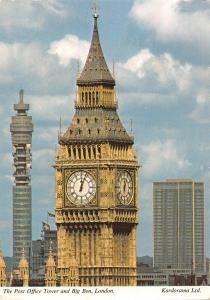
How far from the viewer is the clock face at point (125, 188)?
17462 centimetres

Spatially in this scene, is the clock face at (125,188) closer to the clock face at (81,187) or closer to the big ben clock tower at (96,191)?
the big ben clock tower at (96,191)

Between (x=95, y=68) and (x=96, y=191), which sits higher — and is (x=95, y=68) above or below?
above

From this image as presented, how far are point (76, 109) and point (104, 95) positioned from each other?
2.13 m

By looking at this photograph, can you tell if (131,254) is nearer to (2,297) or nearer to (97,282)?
(97,282)

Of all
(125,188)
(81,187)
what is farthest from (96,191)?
(125,188)

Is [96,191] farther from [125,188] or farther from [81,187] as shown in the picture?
[125,188]

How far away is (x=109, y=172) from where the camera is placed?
17362cm

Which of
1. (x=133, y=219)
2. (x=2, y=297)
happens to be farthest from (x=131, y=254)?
(x=2, y=297)

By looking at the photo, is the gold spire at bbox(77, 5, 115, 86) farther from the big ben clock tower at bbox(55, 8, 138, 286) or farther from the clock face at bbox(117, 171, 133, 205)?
the clock face at bbox(117, 171, 133, 205)

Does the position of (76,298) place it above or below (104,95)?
below

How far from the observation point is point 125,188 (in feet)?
575

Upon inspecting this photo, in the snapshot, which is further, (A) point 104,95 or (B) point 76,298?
(A) point 104,95

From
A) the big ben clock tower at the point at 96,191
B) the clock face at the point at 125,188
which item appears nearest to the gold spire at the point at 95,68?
the big ben clock tower at the point at 96,191

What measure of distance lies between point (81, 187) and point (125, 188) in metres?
3.06
